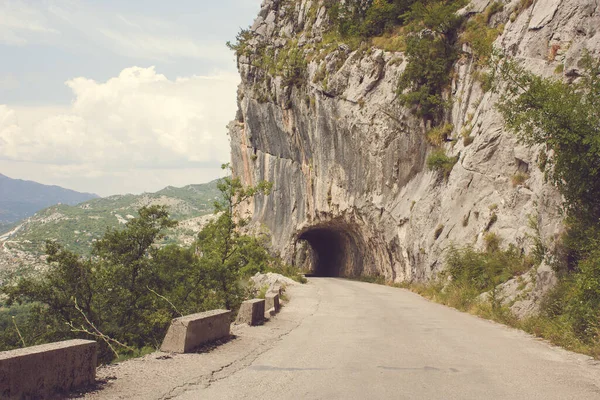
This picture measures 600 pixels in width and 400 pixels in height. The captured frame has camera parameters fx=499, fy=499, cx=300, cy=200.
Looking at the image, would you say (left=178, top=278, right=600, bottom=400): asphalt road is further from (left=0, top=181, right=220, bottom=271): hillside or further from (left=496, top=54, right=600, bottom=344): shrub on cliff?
(left=0, top=181, right=220, bottom=271): hillside

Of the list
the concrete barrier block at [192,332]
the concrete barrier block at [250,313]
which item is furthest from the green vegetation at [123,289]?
the concrete barrier block at [192,332]

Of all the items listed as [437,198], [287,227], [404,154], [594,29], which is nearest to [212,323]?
[594,29]

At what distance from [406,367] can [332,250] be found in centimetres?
4697

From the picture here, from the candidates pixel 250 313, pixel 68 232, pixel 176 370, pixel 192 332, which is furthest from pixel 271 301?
pixel 68 232

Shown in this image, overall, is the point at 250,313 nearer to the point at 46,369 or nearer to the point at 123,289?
the point at 123,289

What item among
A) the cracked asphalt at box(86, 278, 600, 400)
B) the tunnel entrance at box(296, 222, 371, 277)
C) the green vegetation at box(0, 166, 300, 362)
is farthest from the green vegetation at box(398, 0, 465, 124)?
the cracked asphalt at box(86, 278, 600, 400)

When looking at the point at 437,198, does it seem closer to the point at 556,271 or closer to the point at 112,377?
the point at 556,271

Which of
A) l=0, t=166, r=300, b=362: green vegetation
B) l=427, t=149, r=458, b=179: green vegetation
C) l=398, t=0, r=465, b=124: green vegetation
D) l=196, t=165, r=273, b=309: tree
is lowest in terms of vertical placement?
l=0, t=166, r=300, b=362: green vegetation

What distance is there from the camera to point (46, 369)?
5.03 metres

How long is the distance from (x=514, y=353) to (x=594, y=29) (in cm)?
1211

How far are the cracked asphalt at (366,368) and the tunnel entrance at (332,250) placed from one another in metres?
28.4

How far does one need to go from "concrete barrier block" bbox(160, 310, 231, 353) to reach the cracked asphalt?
0.96ft

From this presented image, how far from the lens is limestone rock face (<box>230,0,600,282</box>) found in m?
18.0

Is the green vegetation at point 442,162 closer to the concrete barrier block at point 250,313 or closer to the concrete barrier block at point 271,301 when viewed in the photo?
the concrete barrier block at point 271,301
